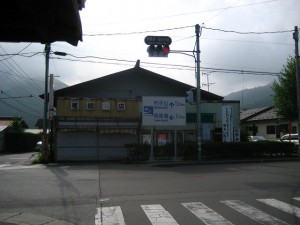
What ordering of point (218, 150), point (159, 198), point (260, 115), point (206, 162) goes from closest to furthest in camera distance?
point (159, 198) → point (206, 162) → point (218, 150) → point (260, 115)

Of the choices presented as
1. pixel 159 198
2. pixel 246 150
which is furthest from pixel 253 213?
pixel 246 150

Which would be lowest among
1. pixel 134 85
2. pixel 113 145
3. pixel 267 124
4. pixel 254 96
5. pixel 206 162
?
pixel 206 162

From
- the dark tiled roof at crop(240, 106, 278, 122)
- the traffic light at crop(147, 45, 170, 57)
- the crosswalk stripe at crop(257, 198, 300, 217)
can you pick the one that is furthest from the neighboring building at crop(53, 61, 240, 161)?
the dark tiled roof at crop(240, 106, 278, 122)

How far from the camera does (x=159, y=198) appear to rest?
11328 millimetres

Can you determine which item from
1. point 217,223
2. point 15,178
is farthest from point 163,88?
point 217,223

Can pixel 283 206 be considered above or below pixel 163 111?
below

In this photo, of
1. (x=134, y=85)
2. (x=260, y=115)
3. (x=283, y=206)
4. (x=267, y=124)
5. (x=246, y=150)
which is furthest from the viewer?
(x=260, y=115)

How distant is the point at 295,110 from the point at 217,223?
2906cm

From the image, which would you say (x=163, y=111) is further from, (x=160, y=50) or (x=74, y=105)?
(x=74, y=105)

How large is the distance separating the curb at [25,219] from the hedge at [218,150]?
1702 cm

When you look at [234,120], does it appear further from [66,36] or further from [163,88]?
[66,36]

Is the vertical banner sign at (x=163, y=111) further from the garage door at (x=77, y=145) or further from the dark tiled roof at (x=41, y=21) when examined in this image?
the dark tiled roof at (x=41, y=21)

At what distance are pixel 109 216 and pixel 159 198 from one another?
101 inches

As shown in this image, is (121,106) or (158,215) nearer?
(158,215)
